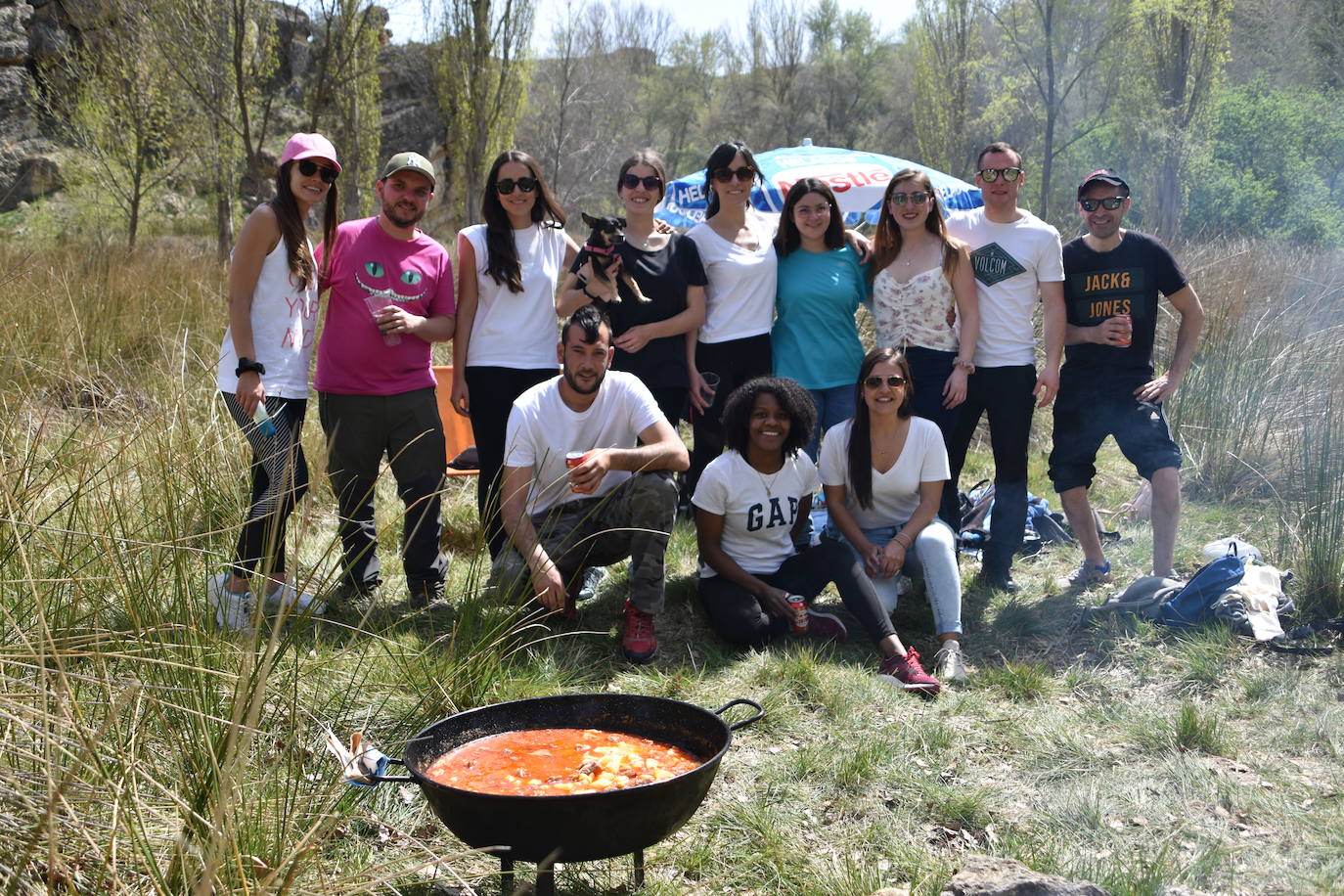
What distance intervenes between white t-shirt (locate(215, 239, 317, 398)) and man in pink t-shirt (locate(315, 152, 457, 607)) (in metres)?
0.23

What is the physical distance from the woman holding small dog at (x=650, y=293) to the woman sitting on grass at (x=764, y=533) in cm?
46

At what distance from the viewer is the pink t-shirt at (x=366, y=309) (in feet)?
13.2

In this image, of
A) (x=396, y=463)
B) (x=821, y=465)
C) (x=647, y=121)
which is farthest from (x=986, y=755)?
(x=647, y=121)

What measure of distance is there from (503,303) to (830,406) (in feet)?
5.18

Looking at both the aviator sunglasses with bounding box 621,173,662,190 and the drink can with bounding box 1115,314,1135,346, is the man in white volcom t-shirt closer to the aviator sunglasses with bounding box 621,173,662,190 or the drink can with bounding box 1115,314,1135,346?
the drink can with bounding box 1115,314,1135,346

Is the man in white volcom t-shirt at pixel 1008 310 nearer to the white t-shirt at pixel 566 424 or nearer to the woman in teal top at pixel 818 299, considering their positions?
the woman in teal top at pixel 818 299

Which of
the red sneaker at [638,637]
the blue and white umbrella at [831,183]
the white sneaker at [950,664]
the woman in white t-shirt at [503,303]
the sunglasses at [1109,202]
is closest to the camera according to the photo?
the white sneaker at [950,664]

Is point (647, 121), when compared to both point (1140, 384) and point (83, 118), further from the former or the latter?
point (1140, 384)

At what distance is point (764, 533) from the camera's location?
14.1 ft

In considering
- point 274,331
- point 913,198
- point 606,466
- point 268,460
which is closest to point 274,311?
point 274,331

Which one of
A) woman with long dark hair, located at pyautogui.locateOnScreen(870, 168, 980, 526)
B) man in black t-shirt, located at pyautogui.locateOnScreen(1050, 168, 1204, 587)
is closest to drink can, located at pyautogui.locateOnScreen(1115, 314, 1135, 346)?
man in black t-shirt, located at pyautogui.locateOnScreen(1050, 168, 1204, 587)

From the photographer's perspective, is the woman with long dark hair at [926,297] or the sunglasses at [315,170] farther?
the woman with long dark hair at [926,297]

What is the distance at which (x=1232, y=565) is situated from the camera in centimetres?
421

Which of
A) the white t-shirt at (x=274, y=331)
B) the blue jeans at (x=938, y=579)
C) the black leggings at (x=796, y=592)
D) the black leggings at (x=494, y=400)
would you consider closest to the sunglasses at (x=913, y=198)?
the blue jeans at (x=938, y=579)
